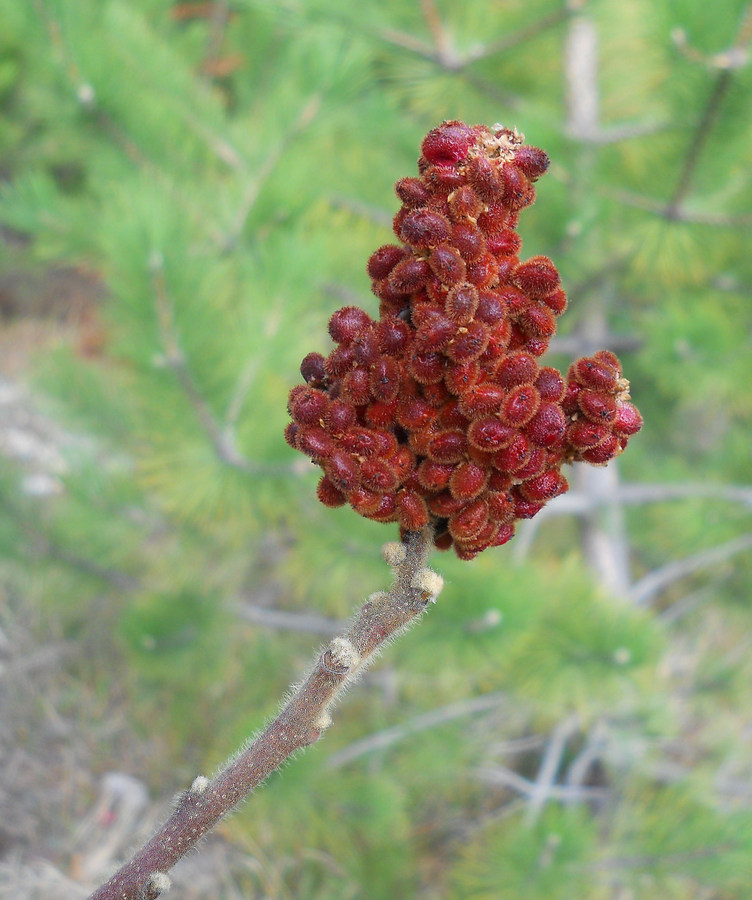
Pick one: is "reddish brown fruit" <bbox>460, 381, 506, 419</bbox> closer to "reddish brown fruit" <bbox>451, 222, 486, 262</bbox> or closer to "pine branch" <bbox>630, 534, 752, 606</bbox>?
"reddish brown fruit" <bbox>451, 222, 486, 262</bbox>

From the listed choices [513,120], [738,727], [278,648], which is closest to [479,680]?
[278,648]

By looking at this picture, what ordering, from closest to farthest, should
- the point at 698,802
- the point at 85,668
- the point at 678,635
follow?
the point at 698,802 → the point at 85,668 → the point at 678,635

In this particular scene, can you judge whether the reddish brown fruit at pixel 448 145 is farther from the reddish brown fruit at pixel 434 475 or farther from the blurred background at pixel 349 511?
the blurred background at pixel 349 511

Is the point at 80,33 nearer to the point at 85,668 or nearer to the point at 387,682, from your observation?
the point at 85,668

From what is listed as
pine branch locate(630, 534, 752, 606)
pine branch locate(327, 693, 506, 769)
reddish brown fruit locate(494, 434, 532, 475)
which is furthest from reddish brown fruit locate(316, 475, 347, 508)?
pine branch locate(630, 534, 752, 606)

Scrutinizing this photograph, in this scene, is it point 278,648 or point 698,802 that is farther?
point 278,648

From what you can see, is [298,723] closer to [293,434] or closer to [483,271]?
[293,434]
